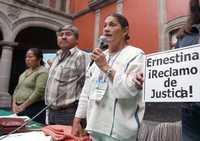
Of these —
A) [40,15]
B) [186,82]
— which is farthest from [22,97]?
[40,15]

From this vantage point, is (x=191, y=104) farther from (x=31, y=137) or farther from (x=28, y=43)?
(x=28, y=43)

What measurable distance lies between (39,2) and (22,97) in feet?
23.7

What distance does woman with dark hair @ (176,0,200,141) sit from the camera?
1.08m

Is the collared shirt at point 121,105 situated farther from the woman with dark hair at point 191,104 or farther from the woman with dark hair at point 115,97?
the woman with dark hair at point 191,104

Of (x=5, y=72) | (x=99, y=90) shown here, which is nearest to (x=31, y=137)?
(x=99, y=90)

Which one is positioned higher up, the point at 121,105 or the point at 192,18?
the point at 192,18

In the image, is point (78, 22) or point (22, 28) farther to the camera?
point (78, 22)

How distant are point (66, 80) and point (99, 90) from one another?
784mm

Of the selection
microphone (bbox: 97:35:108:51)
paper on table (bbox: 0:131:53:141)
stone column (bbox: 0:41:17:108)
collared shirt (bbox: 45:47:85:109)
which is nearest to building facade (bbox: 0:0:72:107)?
stone column (bbox: 0:41:17:108)

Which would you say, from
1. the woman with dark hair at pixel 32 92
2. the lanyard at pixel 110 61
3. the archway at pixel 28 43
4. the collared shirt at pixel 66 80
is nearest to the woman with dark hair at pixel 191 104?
the lanyard at pixel 110 61

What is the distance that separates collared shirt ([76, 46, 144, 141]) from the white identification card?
0.01 meters

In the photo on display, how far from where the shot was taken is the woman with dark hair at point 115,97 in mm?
1251

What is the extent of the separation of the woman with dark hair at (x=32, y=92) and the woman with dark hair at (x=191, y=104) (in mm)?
1546

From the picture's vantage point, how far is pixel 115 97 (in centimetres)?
129
